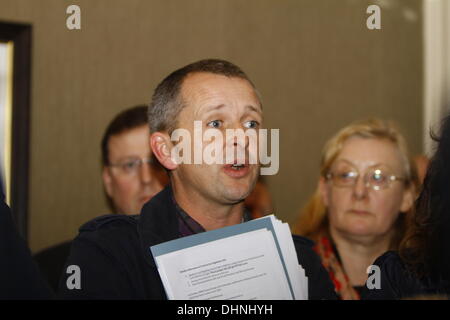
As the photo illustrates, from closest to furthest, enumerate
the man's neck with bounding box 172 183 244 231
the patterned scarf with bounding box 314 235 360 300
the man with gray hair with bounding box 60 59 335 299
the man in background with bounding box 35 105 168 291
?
the man with gray hair with bounding box 60 59 335 299 < the man's neck with bounding box 172 183 244 231 < the patterned scarf with bounding box 314 235 360 300 < the man in background with bounding box 35 105 168 291

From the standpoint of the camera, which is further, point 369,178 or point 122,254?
point 369,178

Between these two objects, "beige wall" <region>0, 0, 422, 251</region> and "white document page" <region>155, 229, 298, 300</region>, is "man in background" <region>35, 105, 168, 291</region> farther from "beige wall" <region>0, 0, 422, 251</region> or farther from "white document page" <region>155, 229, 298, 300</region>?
"white document page" <region>155, 229, 298, 300</region>

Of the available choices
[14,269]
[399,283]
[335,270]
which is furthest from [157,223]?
[335,270]

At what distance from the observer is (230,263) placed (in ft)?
3.88

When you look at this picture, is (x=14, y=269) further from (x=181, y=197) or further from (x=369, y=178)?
(x=369, y=178)

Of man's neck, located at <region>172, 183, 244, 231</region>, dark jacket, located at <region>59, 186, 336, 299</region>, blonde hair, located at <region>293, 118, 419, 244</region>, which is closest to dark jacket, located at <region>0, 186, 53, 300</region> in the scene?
dark jacket, located at <region>59, 186, 336, 299</region>

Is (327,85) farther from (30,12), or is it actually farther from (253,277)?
(253,277)

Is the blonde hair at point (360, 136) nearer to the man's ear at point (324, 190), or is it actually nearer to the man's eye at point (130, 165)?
the man's ear at point (324, 190)

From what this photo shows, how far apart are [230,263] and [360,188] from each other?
100cm

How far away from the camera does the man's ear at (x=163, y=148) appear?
144 centimetres

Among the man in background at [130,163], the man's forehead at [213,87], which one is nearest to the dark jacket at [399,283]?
the man's forehead at [213,87]

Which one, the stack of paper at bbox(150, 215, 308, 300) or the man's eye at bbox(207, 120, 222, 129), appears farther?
the man's eye at bbox(207, 120, 222, 129)

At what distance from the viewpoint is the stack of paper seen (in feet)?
3.83

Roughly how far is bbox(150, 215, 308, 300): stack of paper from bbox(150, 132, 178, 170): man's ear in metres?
0.33
